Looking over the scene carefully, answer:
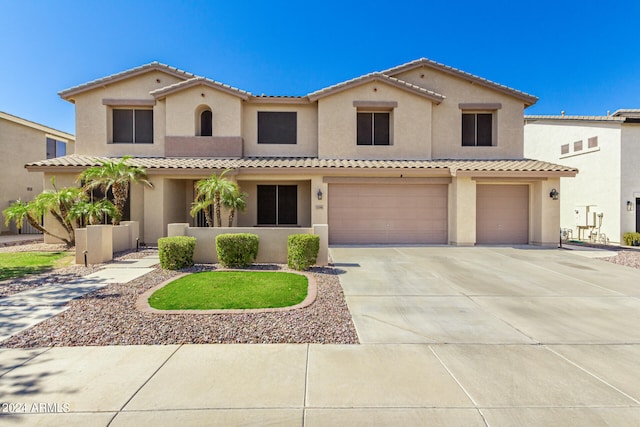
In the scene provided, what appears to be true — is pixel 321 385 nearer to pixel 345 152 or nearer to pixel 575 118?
pixel 345 152

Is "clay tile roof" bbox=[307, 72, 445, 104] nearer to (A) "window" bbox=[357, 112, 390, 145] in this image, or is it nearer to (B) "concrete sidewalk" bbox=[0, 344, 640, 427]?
(A) "window" bbox=[357, 112, 390, 145]

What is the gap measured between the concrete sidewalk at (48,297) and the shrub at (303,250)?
4.19 m

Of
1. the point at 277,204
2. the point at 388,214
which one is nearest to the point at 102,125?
the point at 277,204

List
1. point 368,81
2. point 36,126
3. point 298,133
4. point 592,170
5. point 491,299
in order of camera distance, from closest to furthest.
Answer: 1. point 491,299
2. point 368,81
3. point 298,133
4. point 592,170
5. point 36,126

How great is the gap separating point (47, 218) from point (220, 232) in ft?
32.5

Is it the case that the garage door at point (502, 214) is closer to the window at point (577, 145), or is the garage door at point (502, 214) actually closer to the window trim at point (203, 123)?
the window at point (577, 145)

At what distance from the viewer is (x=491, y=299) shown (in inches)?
259

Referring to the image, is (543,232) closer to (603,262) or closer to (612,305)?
(603,262)

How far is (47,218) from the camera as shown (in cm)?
1391

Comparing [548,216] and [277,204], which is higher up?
[277,204]

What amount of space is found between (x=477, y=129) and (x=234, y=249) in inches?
549

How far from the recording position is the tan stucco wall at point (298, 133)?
15.5 metres

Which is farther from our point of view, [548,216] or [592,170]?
[592,170]

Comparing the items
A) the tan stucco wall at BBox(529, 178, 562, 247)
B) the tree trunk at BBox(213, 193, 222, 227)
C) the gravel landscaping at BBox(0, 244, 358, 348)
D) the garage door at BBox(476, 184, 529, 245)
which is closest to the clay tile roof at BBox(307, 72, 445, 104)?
the garage door at BBox(476, 184, 529, 245)
